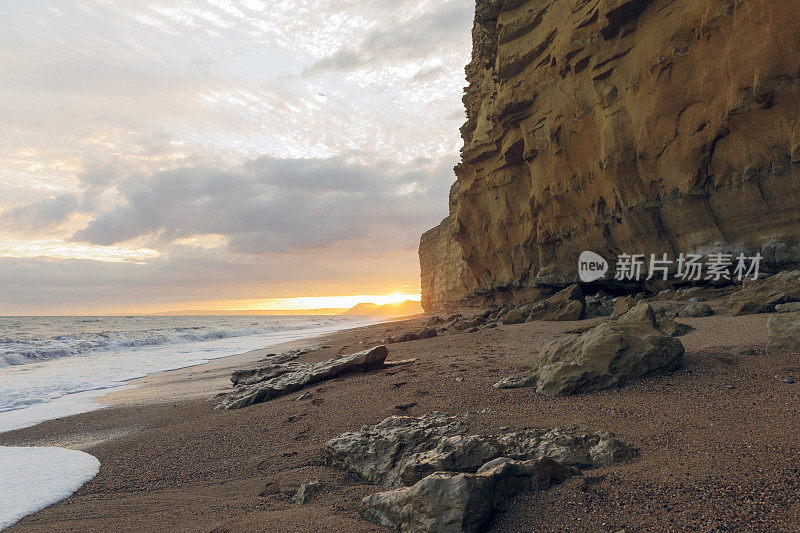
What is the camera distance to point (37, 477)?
4402 millimetres

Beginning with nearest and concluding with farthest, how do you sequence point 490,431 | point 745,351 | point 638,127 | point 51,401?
1. point 490,431
2. point 745,351
3. point 51,401
4. point 638,127

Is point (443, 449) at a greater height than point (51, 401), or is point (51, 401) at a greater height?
point (443, 449)

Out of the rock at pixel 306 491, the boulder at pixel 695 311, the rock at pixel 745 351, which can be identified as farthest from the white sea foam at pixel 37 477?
the boulder at pixel 695 311

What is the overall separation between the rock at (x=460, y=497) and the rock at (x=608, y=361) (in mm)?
1916

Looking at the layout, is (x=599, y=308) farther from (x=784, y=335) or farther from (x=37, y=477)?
(x=37, y=477)

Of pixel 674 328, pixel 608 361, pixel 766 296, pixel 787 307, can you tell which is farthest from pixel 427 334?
pixel 608 361

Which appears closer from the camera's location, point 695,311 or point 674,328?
point 674,328

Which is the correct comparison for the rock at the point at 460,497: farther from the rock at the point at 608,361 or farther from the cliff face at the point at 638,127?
the cliff face at the point at 638,127

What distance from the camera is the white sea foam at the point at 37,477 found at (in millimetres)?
3666

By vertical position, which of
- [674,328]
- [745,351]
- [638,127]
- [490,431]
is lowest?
[490,431]

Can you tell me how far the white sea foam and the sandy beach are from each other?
146 millimetres

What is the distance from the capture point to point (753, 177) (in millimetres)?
9508

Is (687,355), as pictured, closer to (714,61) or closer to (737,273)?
(737,273)

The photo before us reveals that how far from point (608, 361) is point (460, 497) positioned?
9.68ft
